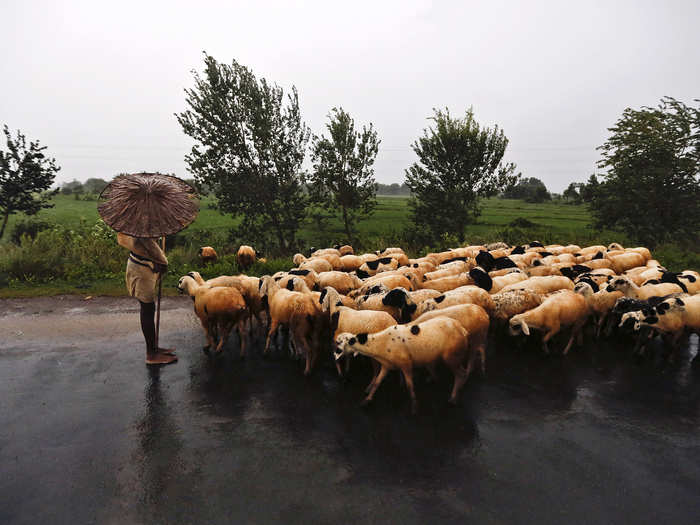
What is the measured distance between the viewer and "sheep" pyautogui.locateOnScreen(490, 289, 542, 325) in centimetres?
765

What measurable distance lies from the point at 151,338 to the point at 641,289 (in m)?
11.1

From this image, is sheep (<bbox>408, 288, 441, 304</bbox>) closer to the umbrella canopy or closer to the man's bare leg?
the umbrella canopy

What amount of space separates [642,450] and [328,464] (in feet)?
13.4

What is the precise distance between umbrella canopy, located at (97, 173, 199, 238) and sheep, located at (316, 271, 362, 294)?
348 centimetres

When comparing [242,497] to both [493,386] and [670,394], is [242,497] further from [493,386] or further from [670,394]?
[670,394]

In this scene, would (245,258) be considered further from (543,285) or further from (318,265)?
(543,285)

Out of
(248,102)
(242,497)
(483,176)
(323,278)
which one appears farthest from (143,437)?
(483,176)

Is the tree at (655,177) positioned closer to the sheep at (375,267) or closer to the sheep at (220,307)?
the sheep at (375,267)

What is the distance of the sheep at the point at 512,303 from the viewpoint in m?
7.65

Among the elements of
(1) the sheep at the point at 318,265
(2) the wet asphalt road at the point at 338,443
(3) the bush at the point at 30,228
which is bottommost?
(2) the wet asphalt road at the point at 338,443

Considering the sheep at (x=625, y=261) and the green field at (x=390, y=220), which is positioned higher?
the green field at (x=390, y=220)

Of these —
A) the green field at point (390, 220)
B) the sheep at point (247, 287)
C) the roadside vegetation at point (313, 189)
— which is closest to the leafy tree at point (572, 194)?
the green field at point (390, 220)

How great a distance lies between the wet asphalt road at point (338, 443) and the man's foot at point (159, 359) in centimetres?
18

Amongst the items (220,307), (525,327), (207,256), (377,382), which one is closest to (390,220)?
(207,256)
